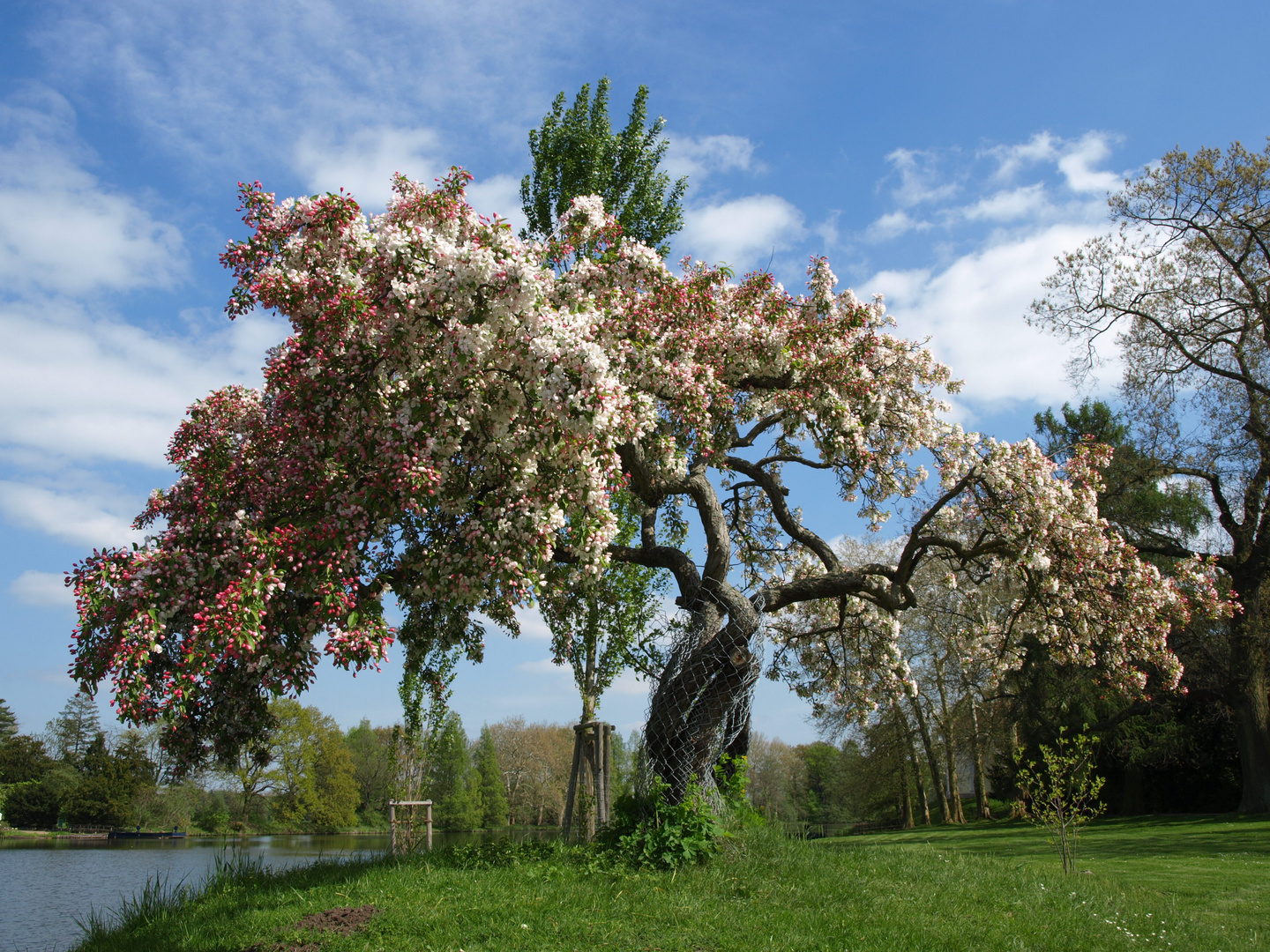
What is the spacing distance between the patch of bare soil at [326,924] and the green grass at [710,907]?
78 mm

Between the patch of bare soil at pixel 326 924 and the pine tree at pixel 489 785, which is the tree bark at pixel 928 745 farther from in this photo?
the pine tree at pixel 489 785

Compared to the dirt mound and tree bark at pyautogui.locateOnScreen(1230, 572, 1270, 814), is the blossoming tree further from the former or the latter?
tree bark at pyautogui.locateOnScreen(1230, 572, 1270, 814)

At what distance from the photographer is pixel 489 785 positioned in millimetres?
47406

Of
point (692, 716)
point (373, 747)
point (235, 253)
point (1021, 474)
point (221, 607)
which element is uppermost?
point (235, 253)

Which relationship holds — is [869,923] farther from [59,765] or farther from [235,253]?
[59,765]

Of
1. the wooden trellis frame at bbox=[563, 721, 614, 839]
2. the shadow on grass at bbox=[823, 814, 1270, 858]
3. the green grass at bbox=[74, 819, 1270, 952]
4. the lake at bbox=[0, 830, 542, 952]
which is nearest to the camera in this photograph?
the green grass at bbox=[74, 819, 1270, 952]

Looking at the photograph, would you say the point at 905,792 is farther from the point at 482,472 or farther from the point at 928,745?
the point at 482,472

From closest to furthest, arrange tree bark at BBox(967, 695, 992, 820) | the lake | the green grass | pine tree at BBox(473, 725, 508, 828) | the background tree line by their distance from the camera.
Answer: the green grass → the lake → tree bark at BBox(967, 695, 992, 820) → the background tree line → pine tree at BBox(473, 725, 508, 828)

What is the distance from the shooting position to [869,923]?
5.36 meters

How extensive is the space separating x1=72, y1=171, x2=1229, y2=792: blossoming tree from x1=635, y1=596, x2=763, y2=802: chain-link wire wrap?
3 centimetres

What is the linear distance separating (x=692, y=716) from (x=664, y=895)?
7.56ft

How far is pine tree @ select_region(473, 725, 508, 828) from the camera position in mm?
46406

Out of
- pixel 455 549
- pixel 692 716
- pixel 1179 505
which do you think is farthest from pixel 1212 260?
pixel 455 549

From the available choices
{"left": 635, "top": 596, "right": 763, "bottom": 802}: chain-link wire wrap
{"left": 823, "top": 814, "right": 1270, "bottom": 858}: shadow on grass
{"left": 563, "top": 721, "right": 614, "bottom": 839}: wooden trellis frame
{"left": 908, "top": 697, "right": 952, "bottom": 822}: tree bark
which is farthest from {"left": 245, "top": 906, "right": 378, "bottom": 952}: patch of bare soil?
{"left": 908, "top": 697, "right": 952, "bottom": 822}: tree bark
